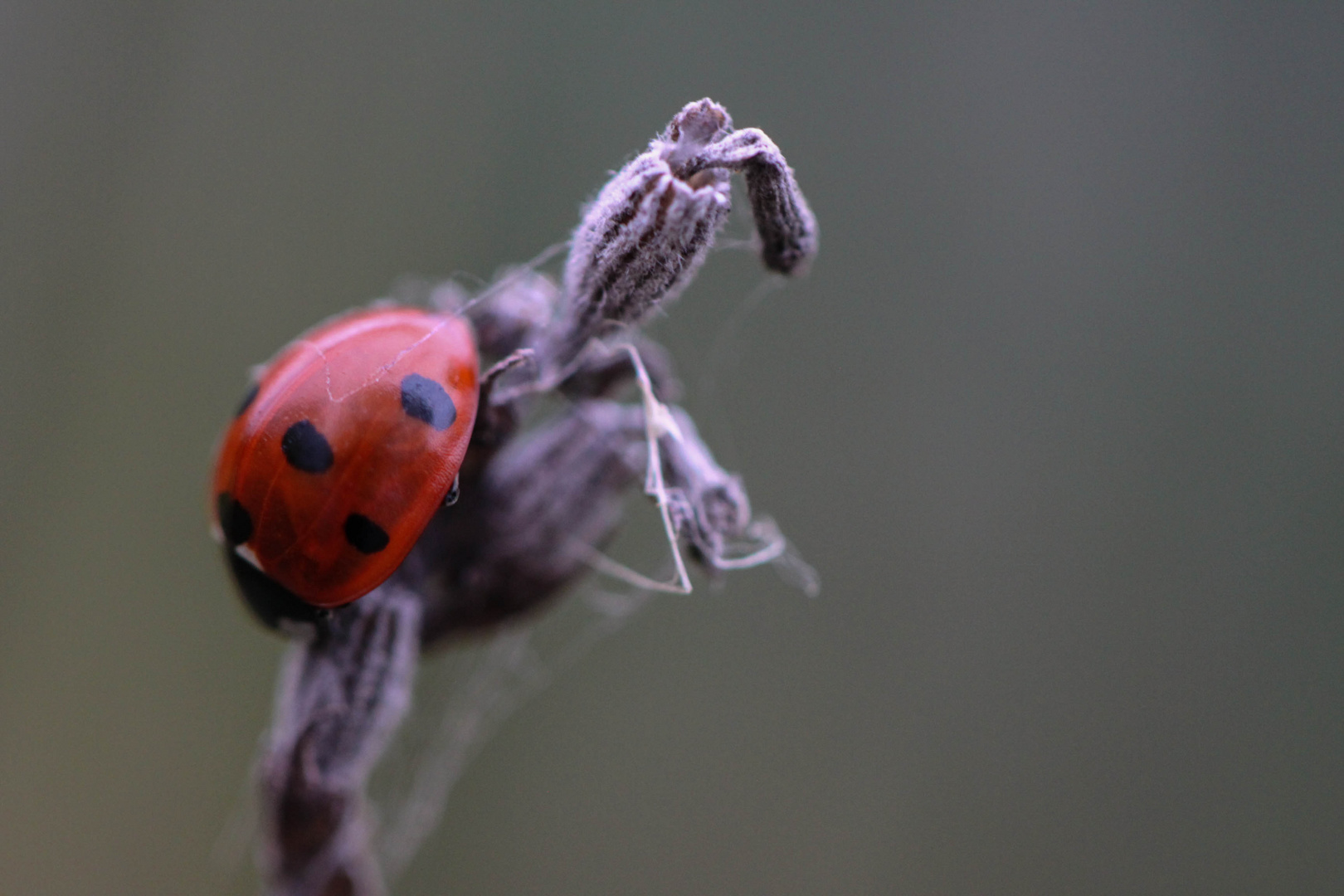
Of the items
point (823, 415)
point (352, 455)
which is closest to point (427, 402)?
point (352, 455)

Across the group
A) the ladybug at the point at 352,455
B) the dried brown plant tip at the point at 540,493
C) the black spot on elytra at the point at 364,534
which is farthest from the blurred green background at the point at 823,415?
the black spot on elytra at the point at 364,534

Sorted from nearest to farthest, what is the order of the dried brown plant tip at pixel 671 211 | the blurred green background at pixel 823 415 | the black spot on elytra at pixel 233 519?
the dried brown plant tip at pixel 671 211 < the black spot on elytra at pixel 233 519 < the blurred green background at pixel 823 415

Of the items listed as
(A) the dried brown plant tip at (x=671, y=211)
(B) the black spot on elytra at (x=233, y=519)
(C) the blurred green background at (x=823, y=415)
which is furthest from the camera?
(C) the blurred green background at (x=823, y=415)

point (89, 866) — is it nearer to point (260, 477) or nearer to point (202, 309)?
point (202, 309)

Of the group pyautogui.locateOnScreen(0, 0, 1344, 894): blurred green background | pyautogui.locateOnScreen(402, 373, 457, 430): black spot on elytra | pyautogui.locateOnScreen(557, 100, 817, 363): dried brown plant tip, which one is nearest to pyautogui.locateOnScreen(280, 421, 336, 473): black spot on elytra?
pyautogui.locateOnScreen(402, 373, 457, 430): black spot on elytra

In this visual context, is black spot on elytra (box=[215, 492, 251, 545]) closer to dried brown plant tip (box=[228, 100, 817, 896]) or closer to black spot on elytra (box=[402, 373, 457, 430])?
dried brown plant tip (box=[228, 100, 817, 896])

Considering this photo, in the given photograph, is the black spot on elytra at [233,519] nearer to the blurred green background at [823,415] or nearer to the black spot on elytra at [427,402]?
the black spot on elytra at [427,402]

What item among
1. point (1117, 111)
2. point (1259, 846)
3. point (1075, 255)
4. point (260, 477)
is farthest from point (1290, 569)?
point (260, 477)
